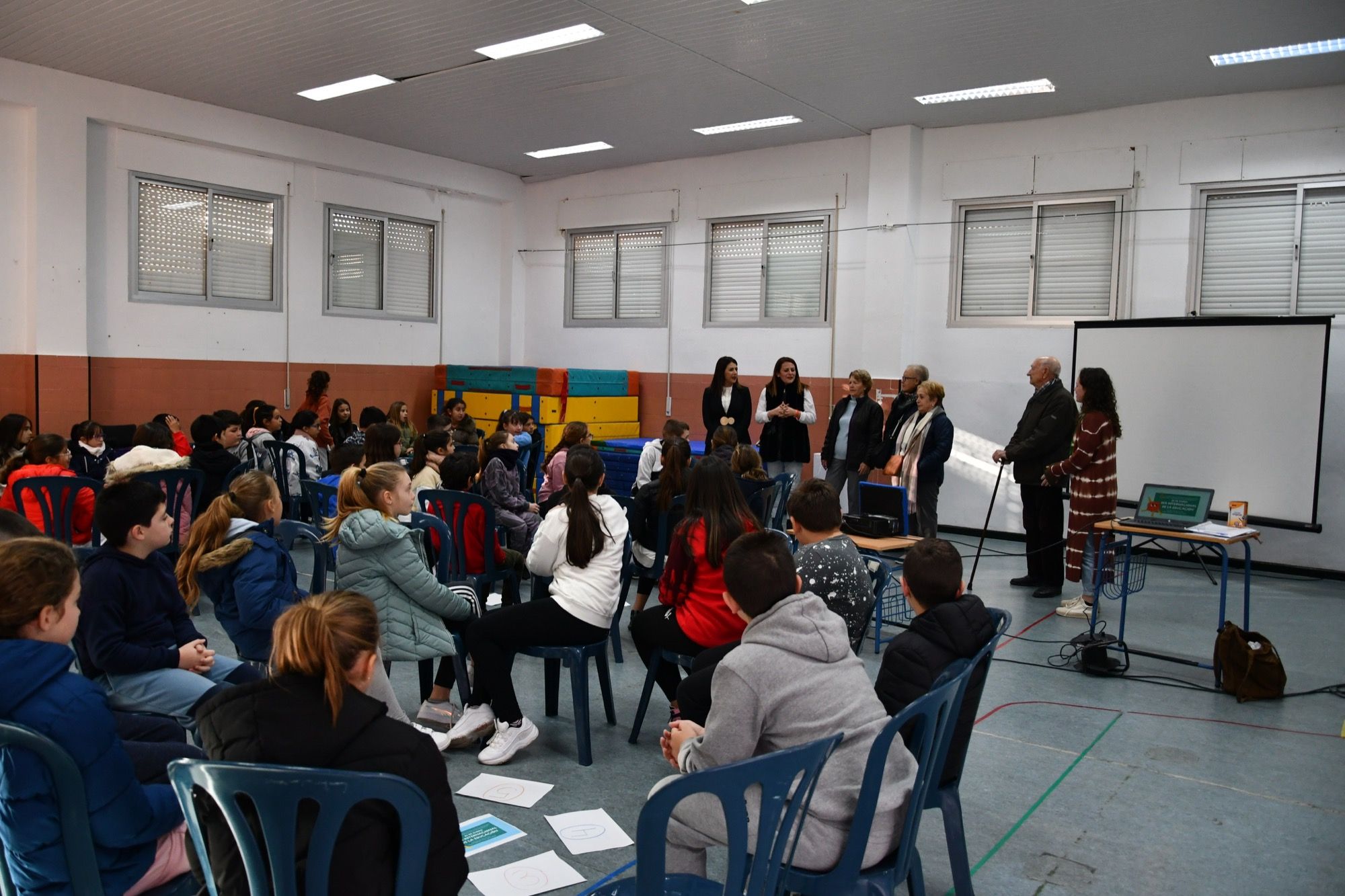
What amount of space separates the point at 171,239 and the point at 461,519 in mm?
6052

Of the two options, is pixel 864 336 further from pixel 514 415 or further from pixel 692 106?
pixel 514 415

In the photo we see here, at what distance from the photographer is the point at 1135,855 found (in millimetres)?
2820

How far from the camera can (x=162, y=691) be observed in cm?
259

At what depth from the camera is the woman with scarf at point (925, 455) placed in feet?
21.5

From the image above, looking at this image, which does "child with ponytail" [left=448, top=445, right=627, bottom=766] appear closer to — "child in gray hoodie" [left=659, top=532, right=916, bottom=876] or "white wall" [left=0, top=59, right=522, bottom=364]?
"child in gray hoodie" [left=659, top=532, right=916, bottom=876]

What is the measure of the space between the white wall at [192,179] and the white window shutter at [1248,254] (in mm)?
7525

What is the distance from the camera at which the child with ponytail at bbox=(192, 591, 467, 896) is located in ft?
5.16

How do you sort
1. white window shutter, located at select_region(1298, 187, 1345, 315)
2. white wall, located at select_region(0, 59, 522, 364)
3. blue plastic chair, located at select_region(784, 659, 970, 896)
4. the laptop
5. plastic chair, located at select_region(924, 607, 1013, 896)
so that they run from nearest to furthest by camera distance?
blue plastic chair, located at select_region(784, 659, 970, 896) < plastic chair, located at select_region(924, 607, 1013, 896) < the laptop < white window shutter, located at select_region(1298, 187, 1345, 315) < white wall, located at select_region(0, 59, 522, 364)

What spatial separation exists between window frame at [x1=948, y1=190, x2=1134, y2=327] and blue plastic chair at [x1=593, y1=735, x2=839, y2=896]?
713cm

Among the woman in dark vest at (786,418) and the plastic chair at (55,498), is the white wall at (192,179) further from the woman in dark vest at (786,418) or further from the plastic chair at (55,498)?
the woman in dark vest at (786,418)

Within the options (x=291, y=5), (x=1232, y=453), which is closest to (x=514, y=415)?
(x=291, y=5)

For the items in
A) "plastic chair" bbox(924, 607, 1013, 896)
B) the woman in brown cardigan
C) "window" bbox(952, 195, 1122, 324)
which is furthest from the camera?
"window" bbox(952, 195, 1122, 324)

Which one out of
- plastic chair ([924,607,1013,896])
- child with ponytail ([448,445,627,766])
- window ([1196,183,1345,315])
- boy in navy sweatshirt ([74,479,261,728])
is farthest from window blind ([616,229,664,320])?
plastic chair ([924,607,1013,896])

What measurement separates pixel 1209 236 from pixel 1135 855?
20.9ft
